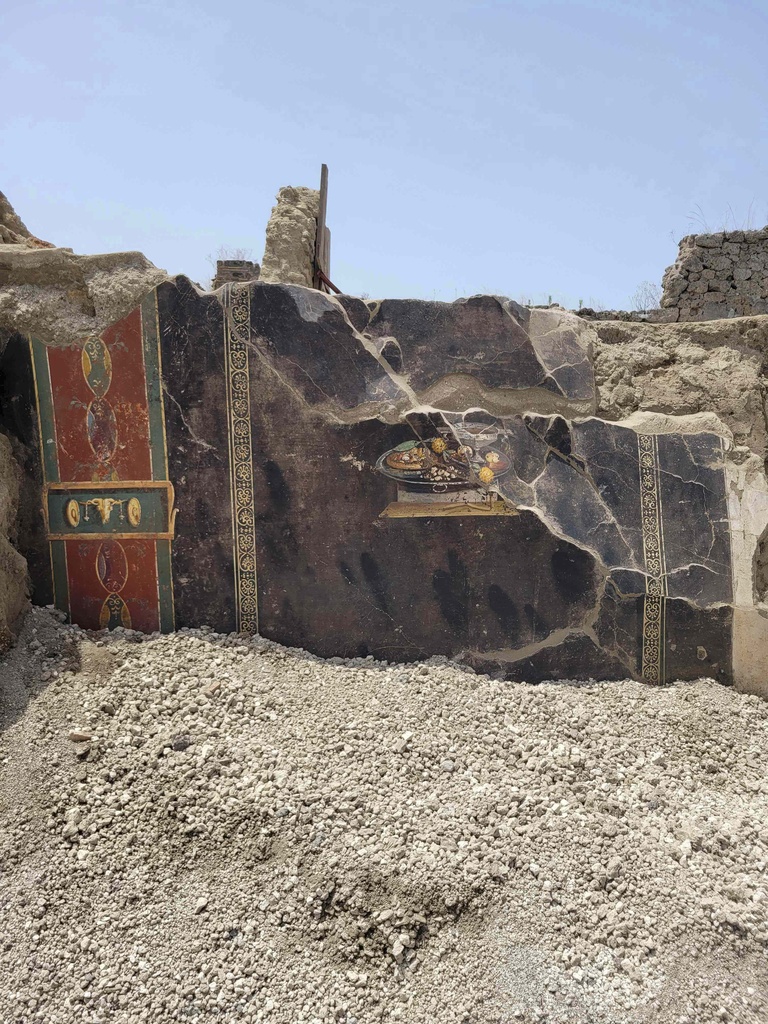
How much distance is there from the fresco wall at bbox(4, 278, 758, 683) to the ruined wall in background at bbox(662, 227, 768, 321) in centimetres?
486

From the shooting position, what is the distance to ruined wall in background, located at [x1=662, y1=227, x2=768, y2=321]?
788cm

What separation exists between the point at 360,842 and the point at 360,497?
5.67 ft

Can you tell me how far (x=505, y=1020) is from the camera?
89.7 inches

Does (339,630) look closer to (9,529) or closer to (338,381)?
(338,381)

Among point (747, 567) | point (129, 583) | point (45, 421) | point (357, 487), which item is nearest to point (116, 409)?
point (45, 421)

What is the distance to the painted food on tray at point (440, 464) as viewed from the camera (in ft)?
12.7

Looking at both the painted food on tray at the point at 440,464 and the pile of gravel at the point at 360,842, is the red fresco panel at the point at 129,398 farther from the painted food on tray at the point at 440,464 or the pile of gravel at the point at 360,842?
the painted food on tray at the point at 440,464

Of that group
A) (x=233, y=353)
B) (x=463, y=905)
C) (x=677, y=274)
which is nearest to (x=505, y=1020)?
(x=463, y=905)

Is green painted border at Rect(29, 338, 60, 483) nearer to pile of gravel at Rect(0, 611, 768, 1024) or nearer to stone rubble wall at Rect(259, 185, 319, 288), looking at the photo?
pile of gravel at Rect(0, 611, 768, 1024)

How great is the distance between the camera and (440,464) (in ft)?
12.8

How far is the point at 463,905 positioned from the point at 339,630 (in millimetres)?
1572

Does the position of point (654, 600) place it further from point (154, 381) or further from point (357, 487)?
point (154, 381)

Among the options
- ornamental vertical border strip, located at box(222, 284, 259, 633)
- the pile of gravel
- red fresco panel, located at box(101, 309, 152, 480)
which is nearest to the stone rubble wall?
ornamental vertical border strip, located at box(222, 284, 259, 633)

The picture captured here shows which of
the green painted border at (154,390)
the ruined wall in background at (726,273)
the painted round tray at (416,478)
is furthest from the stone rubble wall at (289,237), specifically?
the ruined wall in background at (726,273)
